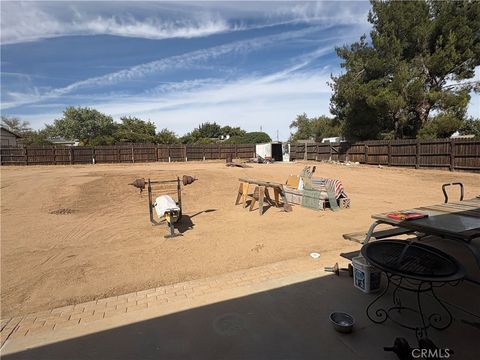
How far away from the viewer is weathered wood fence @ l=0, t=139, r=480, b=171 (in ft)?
58.9

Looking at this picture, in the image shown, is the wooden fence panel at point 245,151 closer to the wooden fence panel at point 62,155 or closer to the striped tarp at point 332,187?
the wooden fence panel at point 62,155

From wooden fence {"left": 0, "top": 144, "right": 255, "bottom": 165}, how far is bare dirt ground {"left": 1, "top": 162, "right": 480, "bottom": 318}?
51.8 feet

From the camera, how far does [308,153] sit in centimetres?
2914

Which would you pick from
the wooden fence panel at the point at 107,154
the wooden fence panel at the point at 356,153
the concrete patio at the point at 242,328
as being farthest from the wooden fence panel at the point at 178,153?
the concrete patio at the point at 242,328

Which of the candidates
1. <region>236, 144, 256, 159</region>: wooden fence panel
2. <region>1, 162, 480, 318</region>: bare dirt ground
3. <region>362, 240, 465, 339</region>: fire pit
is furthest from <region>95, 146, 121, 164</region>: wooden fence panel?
<region>362, 240, 465, 339</region>: fire pit

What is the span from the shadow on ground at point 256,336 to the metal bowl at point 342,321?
0.05m

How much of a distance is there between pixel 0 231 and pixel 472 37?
27.8 m

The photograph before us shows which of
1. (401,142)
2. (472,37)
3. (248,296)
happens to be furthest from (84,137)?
(248,296)

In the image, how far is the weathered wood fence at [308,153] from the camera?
18.0 meters

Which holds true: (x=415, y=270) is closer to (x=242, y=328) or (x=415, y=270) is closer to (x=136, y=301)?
(x=242, y=328)

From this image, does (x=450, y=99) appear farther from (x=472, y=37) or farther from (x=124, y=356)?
(x=124, y=356)

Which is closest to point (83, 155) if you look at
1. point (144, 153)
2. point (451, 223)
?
point (144, 153)

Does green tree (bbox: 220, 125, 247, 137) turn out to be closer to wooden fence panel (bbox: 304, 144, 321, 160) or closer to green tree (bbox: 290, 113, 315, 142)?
green tree (bbox: 290, 113, 315, 142)

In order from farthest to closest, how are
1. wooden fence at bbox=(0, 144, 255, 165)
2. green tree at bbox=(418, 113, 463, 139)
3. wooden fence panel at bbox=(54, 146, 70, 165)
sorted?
wooden fence panel at bbox=(54, 146, 70, 165)
wooden fence at bbox=(0, 144, 255, 165)
green tree at bbox=(418, 113, 463, 139)
